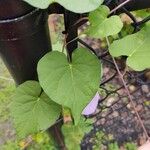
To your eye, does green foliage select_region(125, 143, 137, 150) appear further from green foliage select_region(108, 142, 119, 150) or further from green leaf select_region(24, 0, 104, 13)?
green leaf select_region(24, 0, 104, 13)

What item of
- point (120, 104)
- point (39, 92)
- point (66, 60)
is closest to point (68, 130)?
point (39, 92)

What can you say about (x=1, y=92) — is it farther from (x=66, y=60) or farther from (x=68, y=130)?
(x=66, y=60)

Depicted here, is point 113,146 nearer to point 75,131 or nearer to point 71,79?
point 75,131

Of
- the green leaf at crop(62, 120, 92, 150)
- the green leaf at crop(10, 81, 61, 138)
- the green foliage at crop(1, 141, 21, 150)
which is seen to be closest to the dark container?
the green leaf at crop(10, 81, 61, 138)

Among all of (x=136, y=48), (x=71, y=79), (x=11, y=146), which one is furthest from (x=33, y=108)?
(x=11, y=146)

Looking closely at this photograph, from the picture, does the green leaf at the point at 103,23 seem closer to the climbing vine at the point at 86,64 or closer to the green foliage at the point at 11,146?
the climbing vine at the point at 86,64
